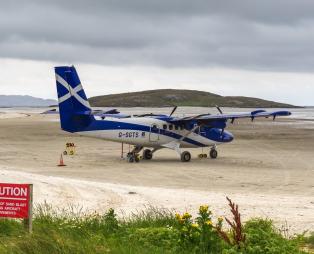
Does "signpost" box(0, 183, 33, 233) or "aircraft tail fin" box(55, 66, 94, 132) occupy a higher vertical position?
"aircraft tail fin" box(55, 66, 94, 132)

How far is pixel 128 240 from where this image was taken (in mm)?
8961

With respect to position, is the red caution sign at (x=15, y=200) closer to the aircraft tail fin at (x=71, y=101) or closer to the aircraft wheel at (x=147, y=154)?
the aircraft tail fin at (x=71, y=101)

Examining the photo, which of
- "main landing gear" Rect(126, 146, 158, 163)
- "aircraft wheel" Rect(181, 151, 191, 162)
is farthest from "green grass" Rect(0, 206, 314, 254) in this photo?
"aircraft wheel" Rect(181, 151, 191, 162)

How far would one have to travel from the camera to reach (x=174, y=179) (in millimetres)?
22672

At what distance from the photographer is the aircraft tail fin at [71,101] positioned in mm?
28828

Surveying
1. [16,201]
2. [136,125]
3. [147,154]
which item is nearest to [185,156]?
[147,154]

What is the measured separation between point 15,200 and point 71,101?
20.9 metres

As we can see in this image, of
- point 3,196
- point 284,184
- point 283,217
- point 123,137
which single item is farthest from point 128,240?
point 123,137

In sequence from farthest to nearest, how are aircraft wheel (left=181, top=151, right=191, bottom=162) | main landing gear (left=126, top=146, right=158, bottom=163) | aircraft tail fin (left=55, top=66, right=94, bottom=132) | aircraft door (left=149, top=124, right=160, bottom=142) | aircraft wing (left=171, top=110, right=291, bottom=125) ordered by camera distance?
aircraft wing (left=171, top=110, right=291, bottom=125) < aircraft door (left=149, top=124, right=160, bottom=142) < aircraft wheel (left=181, top=151, right=191, bottom=162) < main landing gear (left=126, top=146, right=158, bottom=163) < aircraft tail fin (left=55, top=66, right=94, bottom=132)

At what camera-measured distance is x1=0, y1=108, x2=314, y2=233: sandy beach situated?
15.3 meters

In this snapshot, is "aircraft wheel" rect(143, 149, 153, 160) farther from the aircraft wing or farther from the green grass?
the green grass

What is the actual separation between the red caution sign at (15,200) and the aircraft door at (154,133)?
22.1 m

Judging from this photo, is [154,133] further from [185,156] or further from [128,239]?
[128,239]

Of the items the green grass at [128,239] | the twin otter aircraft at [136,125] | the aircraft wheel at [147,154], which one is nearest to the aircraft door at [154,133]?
the twin otter aircraft at [136,125]
